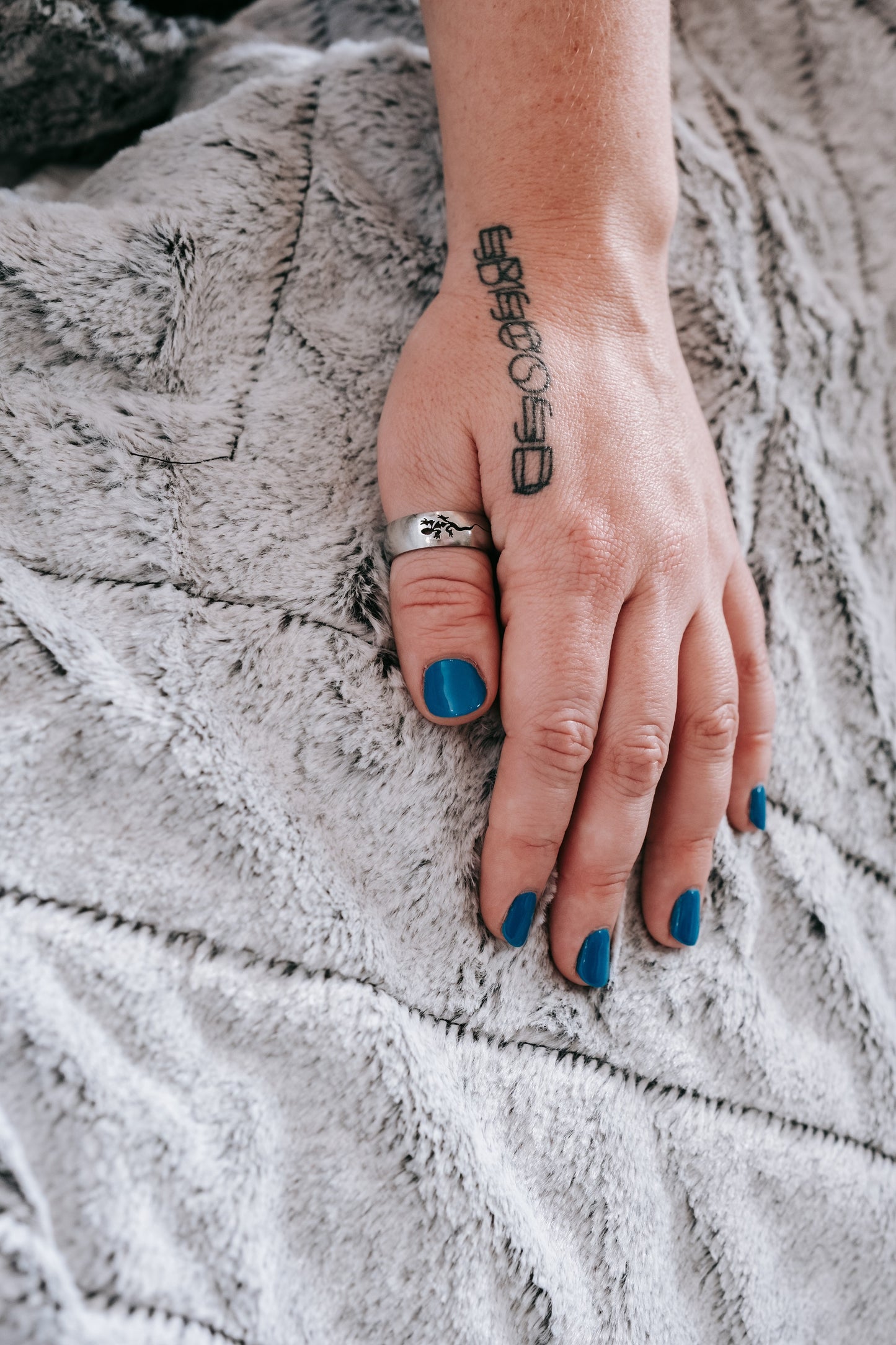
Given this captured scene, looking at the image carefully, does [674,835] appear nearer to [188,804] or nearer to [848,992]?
[848,992]

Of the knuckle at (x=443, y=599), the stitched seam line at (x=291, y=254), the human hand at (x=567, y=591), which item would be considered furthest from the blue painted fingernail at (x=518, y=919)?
the stitched seam line at (x=291, y=254)

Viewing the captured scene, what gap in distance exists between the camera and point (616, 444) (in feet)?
2.09

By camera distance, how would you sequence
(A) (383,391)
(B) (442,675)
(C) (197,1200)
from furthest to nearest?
1. (A) (383,391)
2. (B) (442,675)
3. (C) (197,1200)

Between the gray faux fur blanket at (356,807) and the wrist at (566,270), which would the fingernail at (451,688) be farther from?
the wrist at (566,270)

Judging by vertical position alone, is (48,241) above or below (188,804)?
above

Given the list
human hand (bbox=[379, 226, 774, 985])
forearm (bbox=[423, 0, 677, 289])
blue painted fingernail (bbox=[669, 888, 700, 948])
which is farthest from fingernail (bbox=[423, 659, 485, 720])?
forearm (bbox=[423, 0, 677, 289])

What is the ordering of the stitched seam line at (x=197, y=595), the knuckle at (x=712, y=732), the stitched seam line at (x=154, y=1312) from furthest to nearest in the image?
the knuckle at (x=712, y=732)
the stitched seam line at (x=197, y=595)
the stitched seam line at (x=154, y=1312)

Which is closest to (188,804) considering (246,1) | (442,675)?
Answer: (442,675)

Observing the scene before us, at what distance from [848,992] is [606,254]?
69 cm

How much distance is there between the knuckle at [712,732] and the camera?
67 cm

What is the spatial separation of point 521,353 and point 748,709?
0.38 metres

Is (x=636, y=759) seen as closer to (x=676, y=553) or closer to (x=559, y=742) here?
(x=559, y=742)

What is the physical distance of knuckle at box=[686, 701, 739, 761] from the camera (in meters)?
0.67

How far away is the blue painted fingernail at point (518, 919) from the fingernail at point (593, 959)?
50 millimetres
